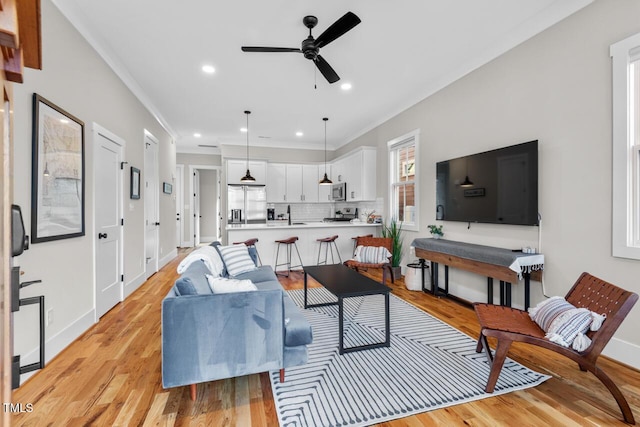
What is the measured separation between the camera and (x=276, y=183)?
773cm

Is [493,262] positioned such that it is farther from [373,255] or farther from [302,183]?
[302,183]

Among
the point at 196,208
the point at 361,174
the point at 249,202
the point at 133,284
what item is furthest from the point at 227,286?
the point at 196,208

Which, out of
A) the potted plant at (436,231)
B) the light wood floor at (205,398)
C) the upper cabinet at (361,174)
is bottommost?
the light wood floor at (205,398)

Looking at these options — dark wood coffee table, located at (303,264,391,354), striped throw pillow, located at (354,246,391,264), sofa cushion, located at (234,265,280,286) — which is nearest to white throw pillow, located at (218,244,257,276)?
sofa cushion, located at (234,265,280,286)

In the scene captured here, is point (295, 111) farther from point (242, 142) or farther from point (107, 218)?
point (107, 218)

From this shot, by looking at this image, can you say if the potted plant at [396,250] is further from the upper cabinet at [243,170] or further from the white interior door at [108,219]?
the white interior door at [108,219]

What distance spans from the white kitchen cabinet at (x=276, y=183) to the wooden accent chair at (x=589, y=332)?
→ 5943 mm

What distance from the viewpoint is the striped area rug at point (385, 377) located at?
6.02 ft

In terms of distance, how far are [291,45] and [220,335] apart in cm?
300

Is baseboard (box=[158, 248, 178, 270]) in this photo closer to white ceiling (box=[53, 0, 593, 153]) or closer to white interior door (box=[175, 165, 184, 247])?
white interior door (box=[175, 165, 184, 247])

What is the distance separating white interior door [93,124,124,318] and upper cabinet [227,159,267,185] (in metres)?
3.42

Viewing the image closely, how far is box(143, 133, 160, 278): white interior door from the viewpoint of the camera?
4.94 meters

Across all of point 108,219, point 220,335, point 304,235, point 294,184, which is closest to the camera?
point 220,335

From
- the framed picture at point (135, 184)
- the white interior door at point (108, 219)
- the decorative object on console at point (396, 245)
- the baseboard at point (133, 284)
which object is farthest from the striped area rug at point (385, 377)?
the framed picture at point (135, 184)
